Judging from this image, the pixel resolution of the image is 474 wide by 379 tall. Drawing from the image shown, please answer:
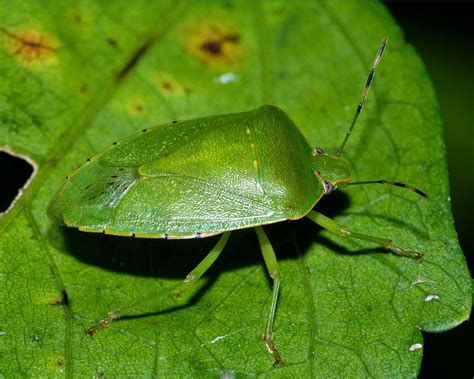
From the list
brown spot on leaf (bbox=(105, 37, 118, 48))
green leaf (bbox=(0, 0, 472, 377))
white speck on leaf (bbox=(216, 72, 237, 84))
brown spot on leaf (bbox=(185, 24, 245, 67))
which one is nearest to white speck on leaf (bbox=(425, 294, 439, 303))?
green leaf (bbox=(0, 0, 472, 377))

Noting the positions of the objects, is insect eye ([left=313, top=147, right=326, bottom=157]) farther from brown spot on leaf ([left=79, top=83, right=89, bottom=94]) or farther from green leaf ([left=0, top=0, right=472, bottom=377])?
brown spot on leaf ([left=79, top=83, right=89, bottom=94])

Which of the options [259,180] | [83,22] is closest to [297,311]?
[259,180]

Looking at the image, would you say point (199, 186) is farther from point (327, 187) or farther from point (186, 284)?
point (327, 187)

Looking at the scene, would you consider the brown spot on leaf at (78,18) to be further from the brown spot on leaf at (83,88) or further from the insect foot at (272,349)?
the insect foot at (272,349)

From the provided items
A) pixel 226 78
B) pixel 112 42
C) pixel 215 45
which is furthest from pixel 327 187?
pixel 112 42

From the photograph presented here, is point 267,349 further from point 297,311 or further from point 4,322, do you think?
point 4,322

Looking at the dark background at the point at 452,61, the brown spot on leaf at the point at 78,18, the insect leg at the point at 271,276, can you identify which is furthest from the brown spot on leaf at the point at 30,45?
the dark background at the point at 452,61

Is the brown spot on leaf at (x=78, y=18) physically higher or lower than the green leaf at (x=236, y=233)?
higher
